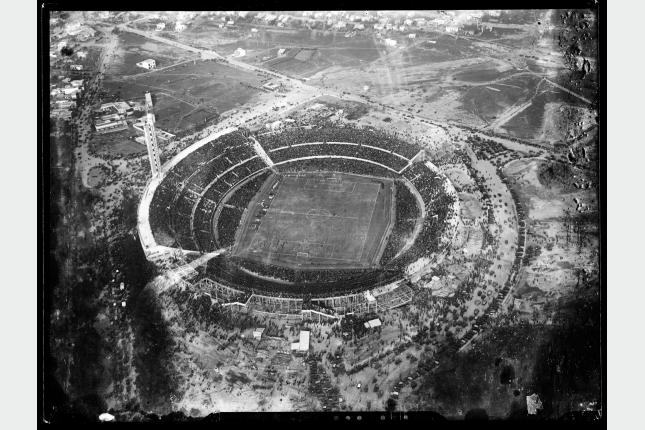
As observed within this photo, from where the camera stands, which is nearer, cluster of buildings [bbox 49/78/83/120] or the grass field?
cluster of buildings [bbox 49/78/83/120]

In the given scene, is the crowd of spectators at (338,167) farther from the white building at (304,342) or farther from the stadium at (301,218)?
the white building at (304,342)

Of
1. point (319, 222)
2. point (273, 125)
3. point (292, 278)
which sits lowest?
point (292, 278)

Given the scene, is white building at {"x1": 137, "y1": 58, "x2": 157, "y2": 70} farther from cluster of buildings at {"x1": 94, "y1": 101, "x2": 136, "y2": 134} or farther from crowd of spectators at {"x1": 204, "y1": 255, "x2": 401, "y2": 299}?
crowd of spectators at {"x1": 204, "y1": 255, "x2": 401, "y2": 299}

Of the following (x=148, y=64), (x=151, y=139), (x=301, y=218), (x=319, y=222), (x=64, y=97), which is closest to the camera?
Answer: (x=64, y=97)

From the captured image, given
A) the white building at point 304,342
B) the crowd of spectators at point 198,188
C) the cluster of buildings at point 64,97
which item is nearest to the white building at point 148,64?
the cluster of buildings at point 64,97

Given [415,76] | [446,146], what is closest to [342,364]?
[446,146]

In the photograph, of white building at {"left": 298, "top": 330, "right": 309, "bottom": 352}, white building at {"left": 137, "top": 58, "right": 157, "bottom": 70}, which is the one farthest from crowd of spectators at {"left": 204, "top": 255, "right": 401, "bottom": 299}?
white building at {"left": 137, "top": 58, "right": 157, "bottom": 70}

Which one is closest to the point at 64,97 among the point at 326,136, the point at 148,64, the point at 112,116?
the point at 112,116

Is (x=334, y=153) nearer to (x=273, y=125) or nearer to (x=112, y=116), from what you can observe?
(x=273, y=125)
